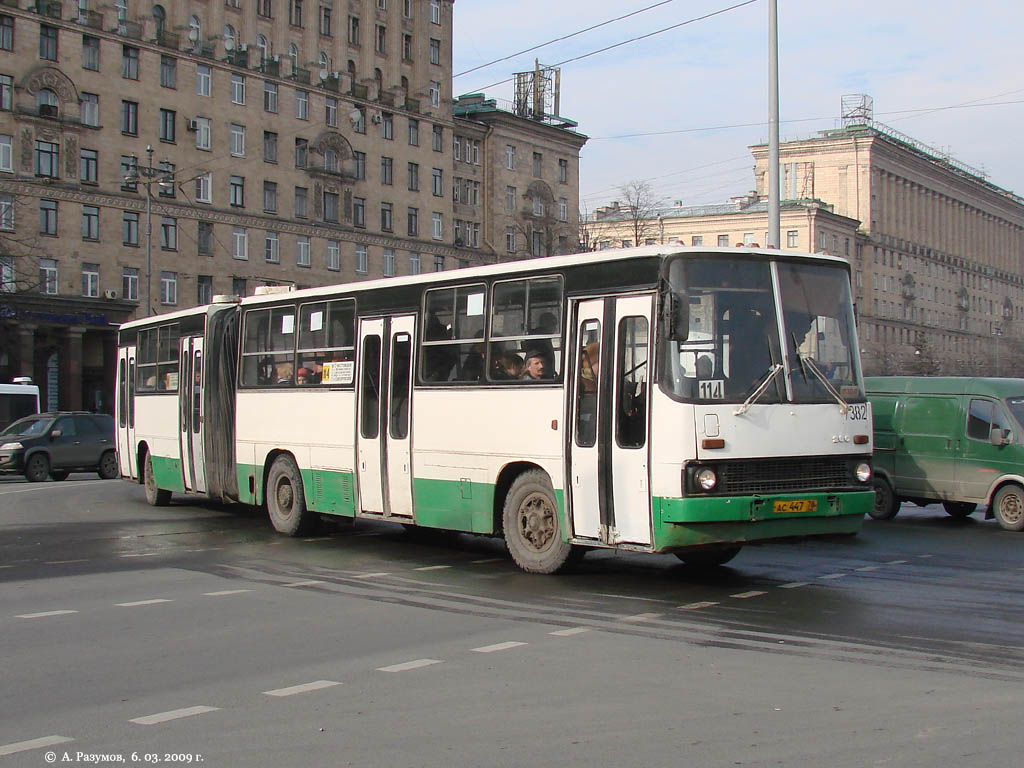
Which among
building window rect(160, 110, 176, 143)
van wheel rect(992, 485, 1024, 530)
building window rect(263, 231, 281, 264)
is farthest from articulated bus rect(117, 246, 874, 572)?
building window rect(263, 231, 281, 264)

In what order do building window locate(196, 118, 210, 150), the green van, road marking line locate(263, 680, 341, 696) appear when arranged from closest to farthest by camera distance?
1. road marking line locate(263, 680, 341, 696)
2. the green van
3. building window locate(196, 118, 210, 150)

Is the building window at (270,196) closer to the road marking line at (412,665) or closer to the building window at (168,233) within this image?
the building window at (168,233)

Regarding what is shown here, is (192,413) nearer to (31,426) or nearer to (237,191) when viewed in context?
(31,426)

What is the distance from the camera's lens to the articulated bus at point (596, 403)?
11.0m

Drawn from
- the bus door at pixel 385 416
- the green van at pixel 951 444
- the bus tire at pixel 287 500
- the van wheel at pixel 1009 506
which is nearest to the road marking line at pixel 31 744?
the bus door at pixel 385 416

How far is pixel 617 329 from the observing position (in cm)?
1158

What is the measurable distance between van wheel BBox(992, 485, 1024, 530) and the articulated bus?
23.5 ft

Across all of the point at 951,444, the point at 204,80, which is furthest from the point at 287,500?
the point at 204,80

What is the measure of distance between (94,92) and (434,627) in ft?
177

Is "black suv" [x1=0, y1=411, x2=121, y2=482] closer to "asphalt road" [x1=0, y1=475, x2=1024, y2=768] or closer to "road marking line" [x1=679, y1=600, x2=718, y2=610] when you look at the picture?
"asphalt road" [x1=0, y1=475, x2=1024, y2=768]

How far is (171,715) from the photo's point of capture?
690 cm

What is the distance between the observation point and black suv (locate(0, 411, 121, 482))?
32.1m

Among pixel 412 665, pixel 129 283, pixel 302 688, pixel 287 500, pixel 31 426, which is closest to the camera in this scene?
pixel 302 688

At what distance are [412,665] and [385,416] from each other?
21.9ft
